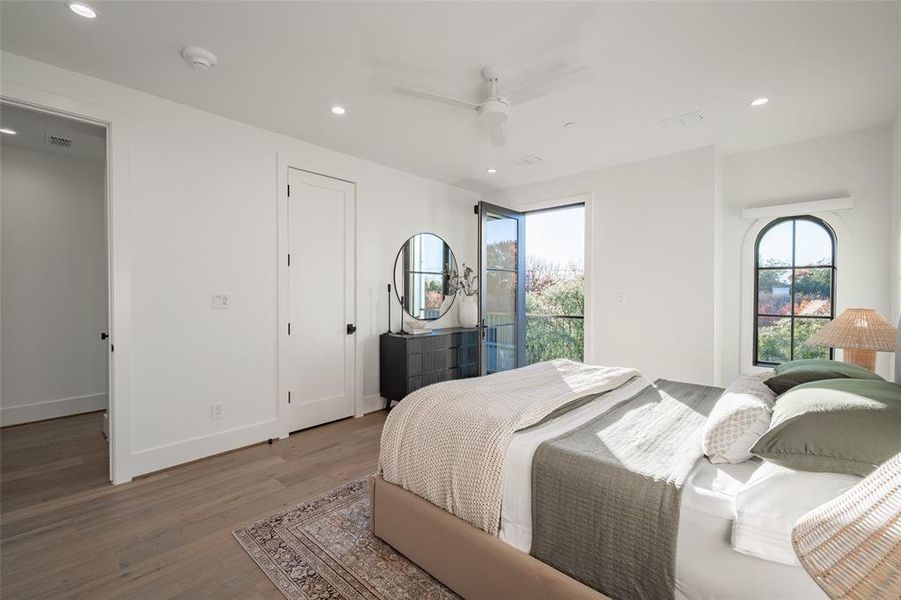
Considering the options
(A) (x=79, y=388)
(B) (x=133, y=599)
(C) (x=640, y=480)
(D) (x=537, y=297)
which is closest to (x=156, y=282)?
(B) (x=133, y=599)

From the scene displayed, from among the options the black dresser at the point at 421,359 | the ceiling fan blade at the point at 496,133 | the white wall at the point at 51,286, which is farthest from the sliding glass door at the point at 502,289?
the white wall at the point at 51,286

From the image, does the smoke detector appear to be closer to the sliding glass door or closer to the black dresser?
the black dresser

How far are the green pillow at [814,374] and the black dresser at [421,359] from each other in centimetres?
285

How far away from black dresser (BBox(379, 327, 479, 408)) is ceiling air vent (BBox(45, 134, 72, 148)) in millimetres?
3453

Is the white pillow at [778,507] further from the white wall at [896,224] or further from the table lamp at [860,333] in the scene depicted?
the white wall at [896,224]

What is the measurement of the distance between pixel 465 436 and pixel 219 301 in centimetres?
243

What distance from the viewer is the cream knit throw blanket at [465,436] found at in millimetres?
1570

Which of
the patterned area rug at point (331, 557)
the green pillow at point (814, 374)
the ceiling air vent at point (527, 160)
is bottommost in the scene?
the patterned area rug at point (331, 557)

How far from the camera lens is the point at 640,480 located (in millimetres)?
1290

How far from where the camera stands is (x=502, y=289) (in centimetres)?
489

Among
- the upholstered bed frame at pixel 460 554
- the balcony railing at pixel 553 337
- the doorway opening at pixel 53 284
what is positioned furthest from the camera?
the balcony railing at pixel 553 337

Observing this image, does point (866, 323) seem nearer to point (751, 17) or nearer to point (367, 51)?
point (751, 17)

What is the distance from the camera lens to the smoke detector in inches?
87.2

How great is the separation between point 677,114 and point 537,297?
3078mm
